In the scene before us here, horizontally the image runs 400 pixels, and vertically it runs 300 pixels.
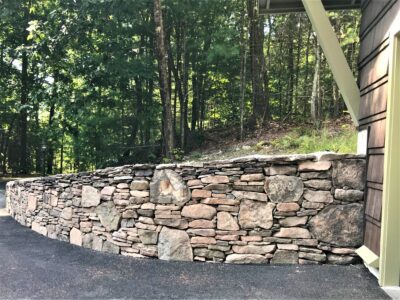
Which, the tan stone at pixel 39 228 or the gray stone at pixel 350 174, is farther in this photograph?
the tan stone at pixel 39 228

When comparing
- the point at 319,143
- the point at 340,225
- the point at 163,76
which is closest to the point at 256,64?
the point at 163,76

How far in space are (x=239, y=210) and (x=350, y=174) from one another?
109cm

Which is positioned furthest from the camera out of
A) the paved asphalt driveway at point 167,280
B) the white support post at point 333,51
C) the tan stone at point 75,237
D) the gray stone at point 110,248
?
the tan stone at point 75,237

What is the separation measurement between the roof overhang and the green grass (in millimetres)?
1696

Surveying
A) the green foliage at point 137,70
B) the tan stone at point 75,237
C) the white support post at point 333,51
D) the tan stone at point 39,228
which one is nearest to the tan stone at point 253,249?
the white support post at point 333,51

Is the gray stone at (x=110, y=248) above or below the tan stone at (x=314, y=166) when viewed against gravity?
below

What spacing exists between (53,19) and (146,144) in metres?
3.82

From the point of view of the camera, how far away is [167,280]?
297cm

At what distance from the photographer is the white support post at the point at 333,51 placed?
3.48 metres

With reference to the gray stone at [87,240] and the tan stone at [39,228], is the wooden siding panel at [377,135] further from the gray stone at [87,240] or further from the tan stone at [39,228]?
Answer: the tan stone at [39,228]

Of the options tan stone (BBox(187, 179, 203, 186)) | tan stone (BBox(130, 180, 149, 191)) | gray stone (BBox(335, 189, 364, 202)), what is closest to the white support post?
gray stone (BBox(335, 189, 364, 202))

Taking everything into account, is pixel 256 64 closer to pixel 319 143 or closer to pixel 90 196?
pixel 319 143

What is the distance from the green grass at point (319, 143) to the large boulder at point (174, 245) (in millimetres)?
2148

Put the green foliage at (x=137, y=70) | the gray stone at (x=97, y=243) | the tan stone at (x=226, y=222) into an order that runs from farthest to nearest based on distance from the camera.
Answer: the green foliage at (x=137, y=70)
the gray stone at (x=97, y=243)
the tan stone at (x=226, y=222)
